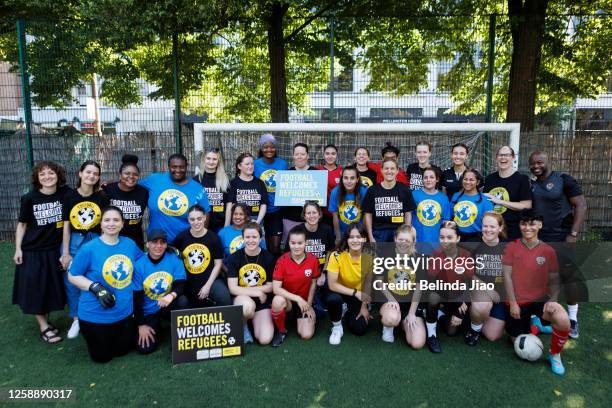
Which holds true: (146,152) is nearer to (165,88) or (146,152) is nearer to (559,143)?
(165,88)

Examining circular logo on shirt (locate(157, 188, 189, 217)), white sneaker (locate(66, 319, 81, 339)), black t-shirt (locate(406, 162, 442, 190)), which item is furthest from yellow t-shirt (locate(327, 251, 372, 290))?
white sneaker (locate(66, 319, 81, 339))

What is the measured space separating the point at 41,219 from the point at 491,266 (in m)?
4.48

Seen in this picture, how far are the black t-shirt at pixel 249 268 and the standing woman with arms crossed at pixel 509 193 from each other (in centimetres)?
249

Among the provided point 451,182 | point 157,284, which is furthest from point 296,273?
point 451,182

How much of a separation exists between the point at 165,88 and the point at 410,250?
5230 millimetres

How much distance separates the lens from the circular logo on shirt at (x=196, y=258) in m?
4.25

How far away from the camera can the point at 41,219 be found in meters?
4.13

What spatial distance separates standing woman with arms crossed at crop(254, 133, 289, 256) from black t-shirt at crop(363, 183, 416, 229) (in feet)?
3.88

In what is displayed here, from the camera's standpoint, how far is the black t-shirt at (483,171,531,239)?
4.45 meters

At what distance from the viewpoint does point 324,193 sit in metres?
5.02

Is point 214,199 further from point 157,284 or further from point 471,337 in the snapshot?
point 471,337

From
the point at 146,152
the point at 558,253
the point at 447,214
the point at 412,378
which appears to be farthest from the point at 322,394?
the point at 146,152

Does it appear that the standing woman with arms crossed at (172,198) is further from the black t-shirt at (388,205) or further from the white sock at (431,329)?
the white sock at (431,329)

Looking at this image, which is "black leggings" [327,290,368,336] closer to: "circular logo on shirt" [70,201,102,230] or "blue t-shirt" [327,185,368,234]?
"blue t-shirt" [327,185,368,234]
